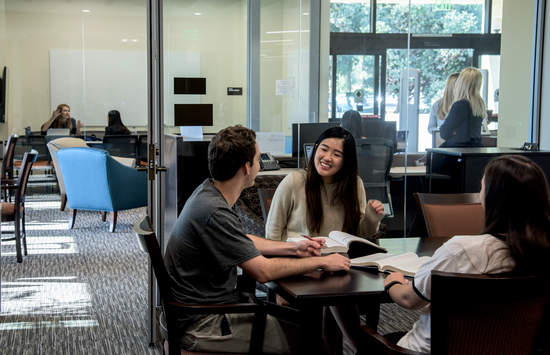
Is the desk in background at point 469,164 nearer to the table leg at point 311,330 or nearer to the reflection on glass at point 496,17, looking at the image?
the reflection on glass at point 496,17

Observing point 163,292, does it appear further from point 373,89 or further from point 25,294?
point 373,89

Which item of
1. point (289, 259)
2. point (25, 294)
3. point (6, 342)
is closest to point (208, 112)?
point (25, 294)

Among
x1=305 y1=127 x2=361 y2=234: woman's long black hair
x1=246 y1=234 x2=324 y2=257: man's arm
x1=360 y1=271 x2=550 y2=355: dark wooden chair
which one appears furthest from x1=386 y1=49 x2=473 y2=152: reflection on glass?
x1=360 y1=271 x2=550 y2=355: dark wooden chair

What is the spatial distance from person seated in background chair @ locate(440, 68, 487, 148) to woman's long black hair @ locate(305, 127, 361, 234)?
2546 millimetres

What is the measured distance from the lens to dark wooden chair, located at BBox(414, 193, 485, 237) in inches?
131

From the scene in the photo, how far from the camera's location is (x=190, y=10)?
5219 millimetres

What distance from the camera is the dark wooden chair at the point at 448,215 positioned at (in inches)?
131

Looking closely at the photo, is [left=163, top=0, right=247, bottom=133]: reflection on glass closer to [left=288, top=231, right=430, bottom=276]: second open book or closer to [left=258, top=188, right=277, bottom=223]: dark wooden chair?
[left=258, top=188, right=277, bottom=223]: dark wooden chair

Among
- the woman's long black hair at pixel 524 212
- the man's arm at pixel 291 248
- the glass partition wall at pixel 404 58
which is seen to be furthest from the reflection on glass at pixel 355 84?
the woman's long black hair at pixel 524 212

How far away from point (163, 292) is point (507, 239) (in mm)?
1100

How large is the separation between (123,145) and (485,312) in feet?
20.0

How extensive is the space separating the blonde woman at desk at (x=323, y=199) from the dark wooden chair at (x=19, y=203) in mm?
2266

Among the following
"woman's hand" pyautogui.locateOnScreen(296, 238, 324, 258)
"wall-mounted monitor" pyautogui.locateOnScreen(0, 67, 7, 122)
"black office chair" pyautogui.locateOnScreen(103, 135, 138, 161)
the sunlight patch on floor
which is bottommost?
the sunlight patch on floor

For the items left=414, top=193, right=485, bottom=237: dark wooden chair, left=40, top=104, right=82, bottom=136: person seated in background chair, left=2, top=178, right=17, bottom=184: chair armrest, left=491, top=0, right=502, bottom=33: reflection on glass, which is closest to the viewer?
left=414, top=193, right=485, bottom=237: dark wooden chair
